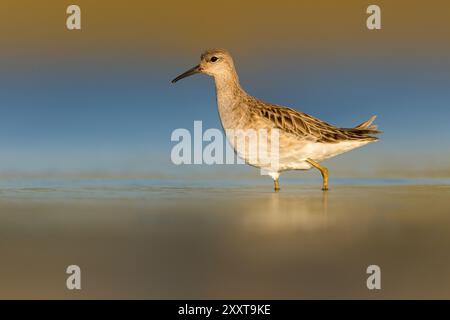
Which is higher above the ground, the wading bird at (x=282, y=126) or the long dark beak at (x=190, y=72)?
the long dark beak at (x=190, y=72)

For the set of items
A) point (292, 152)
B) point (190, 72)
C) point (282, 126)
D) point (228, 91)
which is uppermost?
point (190, 72)

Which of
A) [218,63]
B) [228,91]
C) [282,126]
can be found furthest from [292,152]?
[218,63]

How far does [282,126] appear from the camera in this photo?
11914 mm

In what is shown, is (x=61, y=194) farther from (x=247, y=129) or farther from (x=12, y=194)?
(x=247, y=129)

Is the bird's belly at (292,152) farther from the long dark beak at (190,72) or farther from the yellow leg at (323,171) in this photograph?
the long dark beak at (190,72)

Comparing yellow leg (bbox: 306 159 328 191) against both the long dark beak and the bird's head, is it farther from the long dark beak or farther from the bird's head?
the long dark beak

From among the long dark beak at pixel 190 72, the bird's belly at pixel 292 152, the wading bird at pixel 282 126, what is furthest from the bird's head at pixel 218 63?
the bird's belly at pixel 292 152

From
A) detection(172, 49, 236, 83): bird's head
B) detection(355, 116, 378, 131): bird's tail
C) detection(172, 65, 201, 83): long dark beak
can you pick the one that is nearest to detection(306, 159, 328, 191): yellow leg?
detection(355, 116, 378, 131): bird's tail

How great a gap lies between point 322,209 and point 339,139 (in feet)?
10.7

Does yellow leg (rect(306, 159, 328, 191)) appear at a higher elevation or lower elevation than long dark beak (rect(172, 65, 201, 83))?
lower

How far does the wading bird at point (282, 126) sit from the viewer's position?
1191 cm

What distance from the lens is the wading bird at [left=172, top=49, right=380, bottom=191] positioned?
469 inches

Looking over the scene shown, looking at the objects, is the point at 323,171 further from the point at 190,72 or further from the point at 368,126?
the point at 190,72

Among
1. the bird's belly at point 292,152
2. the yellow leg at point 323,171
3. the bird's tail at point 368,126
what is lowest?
the yellow leg at point 323,171
